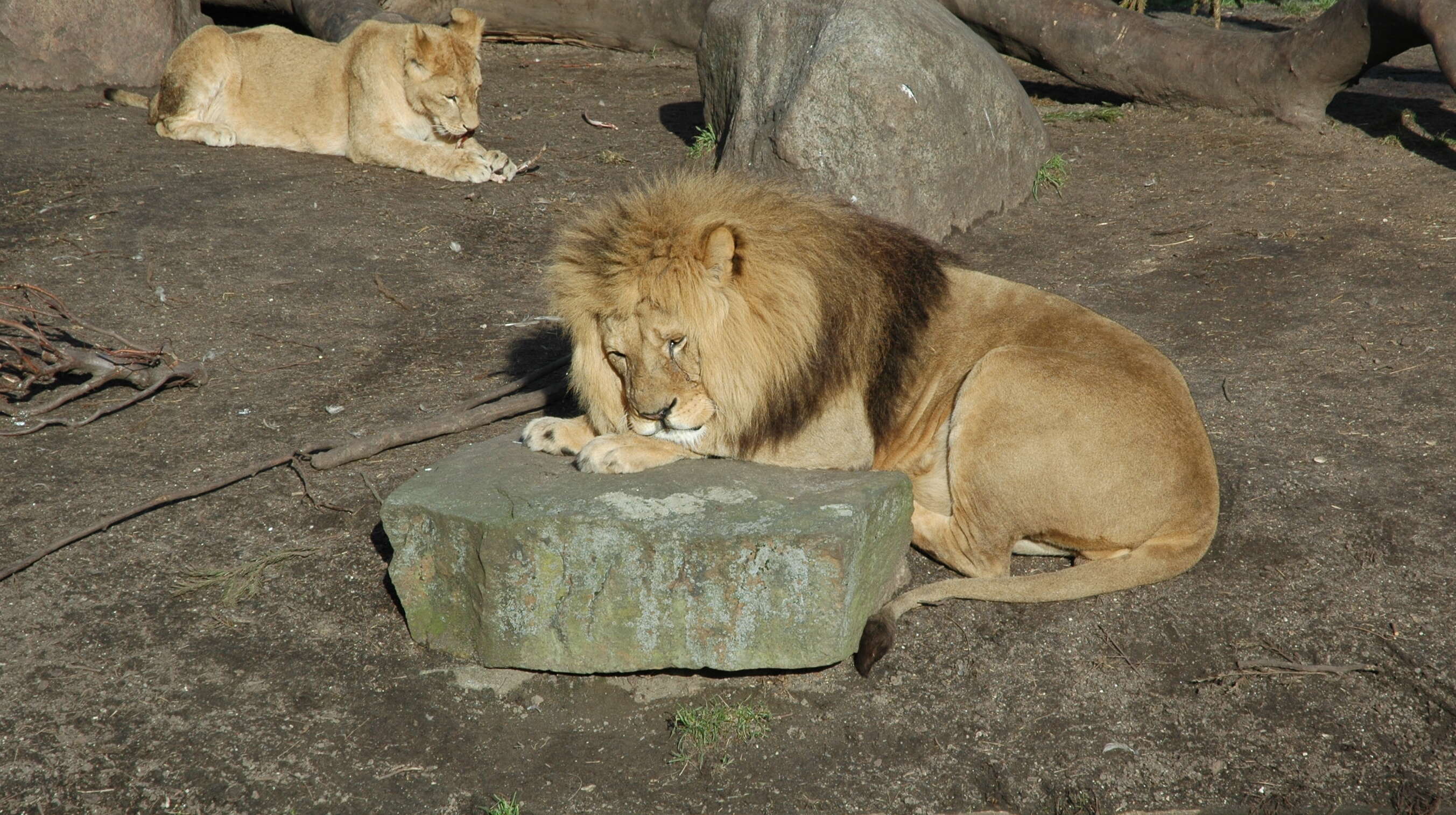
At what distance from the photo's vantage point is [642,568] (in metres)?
3.55

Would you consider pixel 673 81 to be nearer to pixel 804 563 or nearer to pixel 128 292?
pixel 128 292

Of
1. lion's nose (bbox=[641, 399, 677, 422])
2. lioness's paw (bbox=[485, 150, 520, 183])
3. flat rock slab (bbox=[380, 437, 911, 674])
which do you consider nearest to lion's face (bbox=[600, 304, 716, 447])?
lion's nose (bbox=[641, 399, 677, 422])

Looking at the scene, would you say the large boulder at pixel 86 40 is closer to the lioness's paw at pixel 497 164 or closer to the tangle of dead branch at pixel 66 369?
the lioness's paw at pixel 497 164

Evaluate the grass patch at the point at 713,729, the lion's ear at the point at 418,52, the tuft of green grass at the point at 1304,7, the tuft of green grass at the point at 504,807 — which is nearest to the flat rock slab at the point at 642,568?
the grass patch at the point at 713,729

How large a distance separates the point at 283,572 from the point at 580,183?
5.02 m

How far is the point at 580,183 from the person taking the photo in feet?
28.3

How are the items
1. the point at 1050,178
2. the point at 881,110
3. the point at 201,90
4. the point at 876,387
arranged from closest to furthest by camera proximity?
the point at 876,387
the point at 881,110
the point at 1050,178
the point at 201,90

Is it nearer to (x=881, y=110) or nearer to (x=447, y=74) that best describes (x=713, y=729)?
(x=881, y=110)

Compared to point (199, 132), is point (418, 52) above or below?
above

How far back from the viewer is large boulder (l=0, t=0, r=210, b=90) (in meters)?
10.1

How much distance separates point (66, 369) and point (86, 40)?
256 inches

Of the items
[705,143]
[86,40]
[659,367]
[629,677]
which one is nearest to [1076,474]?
[659,367]

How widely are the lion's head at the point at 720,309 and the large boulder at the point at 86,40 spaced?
8678 millimetres

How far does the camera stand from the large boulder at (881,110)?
7273 mm
